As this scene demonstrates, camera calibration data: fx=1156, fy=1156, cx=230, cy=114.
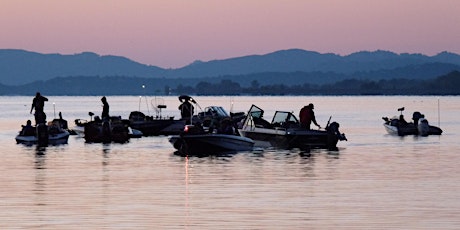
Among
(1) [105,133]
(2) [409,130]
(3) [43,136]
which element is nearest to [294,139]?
(3) [43,136]

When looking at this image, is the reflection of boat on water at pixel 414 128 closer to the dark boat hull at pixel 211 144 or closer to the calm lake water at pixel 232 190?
the calm lake water at pixel 232 190

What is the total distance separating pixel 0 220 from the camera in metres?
27.1

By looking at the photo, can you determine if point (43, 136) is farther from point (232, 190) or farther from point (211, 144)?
point (232, 190)

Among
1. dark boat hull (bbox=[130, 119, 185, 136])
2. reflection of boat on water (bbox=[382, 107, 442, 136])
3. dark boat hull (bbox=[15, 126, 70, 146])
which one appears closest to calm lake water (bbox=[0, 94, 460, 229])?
dark boat hull (bbox=[15, 126, 70, 146])

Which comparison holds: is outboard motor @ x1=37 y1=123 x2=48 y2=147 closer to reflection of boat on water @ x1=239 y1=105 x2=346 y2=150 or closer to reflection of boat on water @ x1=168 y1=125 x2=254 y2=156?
reflection of boat on water @ x1=168 y1=125 x2=254 y2=156

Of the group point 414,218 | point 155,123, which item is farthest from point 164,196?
point 155,123

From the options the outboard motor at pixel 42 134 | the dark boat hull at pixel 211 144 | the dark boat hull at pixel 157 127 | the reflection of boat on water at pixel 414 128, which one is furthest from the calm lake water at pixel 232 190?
the dark boat hull at pixel 157 127

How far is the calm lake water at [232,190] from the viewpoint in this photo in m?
26.8

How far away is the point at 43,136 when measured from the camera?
2478 inches

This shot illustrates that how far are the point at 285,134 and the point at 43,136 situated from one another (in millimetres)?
14528

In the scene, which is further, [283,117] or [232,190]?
[283,117]

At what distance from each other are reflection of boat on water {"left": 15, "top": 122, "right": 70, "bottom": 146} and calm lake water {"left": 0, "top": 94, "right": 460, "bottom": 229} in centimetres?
515

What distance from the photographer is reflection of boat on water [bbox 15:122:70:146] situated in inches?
2476

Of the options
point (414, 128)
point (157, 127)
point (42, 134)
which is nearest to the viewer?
point (42, 134)
